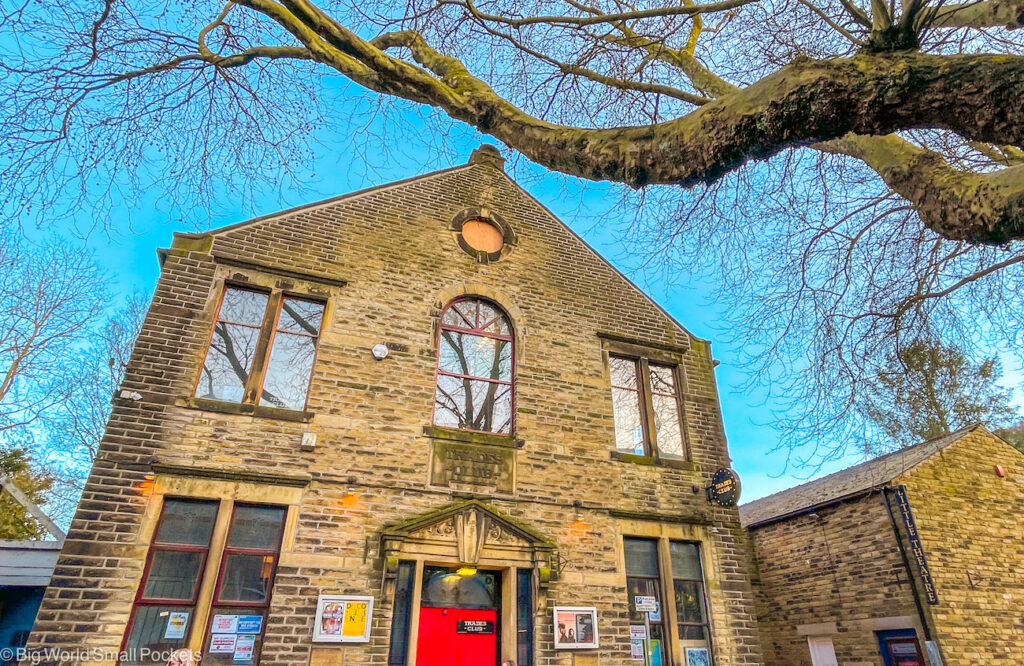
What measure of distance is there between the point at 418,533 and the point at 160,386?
4044 mm

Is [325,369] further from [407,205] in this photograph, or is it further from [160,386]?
[407,205]

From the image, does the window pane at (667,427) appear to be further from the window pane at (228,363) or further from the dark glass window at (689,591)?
the window pane at (228,363)

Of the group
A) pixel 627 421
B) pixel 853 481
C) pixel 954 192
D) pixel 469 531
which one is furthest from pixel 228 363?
pixel 853 481

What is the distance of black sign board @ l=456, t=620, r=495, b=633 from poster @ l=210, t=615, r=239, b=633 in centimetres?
282

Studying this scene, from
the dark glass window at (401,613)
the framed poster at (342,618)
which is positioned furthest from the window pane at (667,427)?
the framed poster at (342,618)

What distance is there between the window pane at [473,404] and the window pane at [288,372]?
202 cm

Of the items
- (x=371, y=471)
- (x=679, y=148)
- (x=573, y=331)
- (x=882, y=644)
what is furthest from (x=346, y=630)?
(x=882, y=644)

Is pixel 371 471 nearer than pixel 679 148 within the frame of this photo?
No

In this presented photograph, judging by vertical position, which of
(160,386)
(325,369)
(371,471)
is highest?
(325,369)

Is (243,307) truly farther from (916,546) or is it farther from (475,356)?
(916,546)

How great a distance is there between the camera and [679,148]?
407 centimetres

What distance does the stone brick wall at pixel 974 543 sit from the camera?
34.6 ft

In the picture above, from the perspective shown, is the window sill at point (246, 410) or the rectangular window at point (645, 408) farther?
the rectangular window at point (645, 408)

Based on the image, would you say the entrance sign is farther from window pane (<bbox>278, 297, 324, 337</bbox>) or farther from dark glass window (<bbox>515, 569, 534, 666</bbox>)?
window pane (<bbox>278, 297, 324, 337</bbox>)
